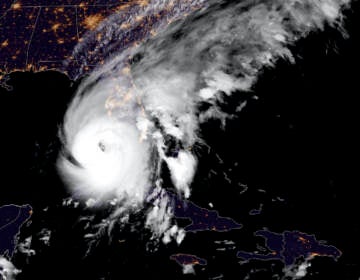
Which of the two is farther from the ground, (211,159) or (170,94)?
(170,94)

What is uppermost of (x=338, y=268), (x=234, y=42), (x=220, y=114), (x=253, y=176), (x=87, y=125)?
(x=234, y=42)

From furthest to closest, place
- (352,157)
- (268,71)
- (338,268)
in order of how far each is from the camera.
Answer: (338,268) < (352,157) < (268,71)

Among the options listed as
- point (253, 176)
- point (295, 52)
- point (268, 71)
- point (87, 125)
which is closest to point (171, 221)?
point (253, 176)

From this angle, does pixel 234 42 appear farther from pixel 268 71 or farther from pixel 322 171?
pixel 322 171

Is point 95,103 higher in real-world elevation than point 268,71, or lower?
lower

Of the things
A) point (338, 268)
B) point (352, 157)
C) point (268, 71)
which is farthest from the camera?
point (338, 268)
